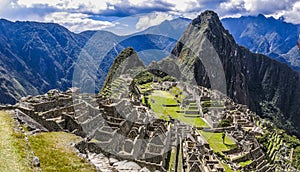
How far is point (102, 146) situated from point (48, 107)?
35.0ft

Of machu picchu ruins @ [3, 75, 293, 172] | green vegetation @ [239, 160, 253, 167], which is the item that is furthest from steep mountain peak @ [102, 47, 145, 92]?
machu picchu ruins @ [3, 75, 293, 172]

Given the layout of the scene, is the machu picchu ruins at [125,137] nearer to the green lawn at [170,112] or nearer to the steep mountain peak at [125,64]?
the green lawn at [170,112]

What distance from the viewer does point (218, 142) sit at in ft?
175

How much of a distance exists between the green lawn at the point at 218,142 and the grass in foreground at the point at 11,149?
36.8 metres

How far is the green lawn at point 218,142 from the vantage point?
5017 centimetres

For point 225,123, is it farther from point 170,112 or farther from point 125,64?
point 125,64

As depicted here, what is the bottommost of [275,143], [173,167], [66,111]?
[275,143]

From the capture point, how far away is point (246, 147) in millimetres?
52375

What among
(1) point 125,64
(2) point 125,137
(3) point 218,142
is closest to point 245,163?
(3) point 218,142

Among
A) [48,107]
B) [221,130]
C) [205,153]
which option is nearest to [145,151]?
[48,107]

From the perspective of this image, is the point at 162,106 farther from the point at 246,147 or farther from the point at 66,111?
the point at 66,111

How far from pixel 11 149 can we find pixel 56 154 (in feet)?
7.81

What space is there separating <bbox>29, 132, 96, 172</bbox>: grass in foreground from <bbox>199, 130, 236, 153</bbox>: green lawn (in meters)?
34.4

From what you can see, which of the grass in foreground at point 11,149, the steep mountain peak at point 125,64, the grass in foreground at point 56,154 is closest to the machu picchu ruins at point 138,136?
the grass in foreground at point 56,154
